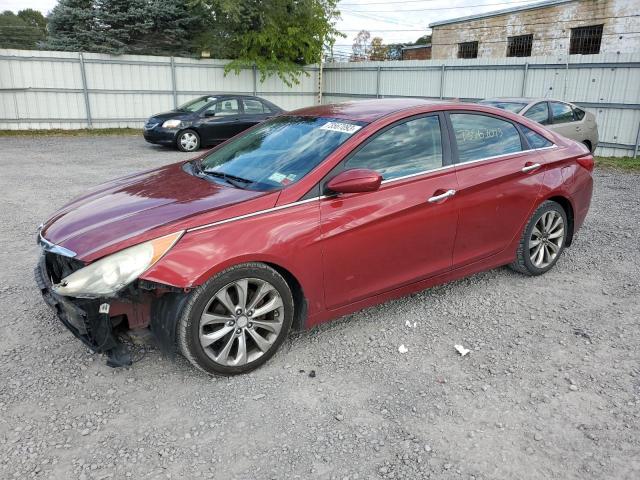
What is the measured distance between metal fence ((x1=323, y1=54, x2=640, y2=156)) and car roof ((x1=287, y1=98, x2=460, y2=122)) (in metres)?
10.5

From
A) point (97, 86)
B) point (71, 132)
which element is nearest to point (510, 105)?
point (71, 132)

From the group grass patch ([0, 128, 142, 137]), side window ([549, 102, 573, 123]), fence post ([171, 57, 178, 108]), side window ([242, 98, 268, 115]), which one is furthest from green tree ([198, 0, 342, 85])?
side window ([549, 102, 573, 123])

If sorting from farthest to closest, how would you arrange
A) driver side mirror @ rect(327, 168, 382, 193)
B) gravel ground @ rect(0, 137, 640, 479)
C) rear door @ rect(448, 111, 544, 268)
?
rear door @ rect(448, 111, 544, 268), driver side mirror @ rect(327, 168, 382, 193), gravel ground @ rect(0, 137, 640, 479)

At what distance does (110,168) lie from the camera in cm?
1070

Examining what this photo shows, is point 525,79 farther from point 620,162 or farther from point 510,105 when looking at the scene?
point 510,105

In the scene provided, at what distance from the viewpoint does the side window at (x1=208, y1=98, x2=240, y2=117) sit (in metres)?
13.9

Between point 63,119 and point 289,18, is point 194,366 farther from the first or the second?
point 289,18

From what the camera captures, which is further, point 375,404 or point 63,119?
point 63,119

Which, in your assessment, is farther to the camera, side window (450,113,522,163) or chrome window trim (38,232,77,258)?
side window (450,113,522,163)

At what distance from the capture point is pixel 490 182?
158 inches

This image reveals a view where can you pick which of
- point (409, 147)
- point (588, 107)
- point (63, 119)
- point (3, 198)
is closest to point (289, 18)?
point (63, 119)

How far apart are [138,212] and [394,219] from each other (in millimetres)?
1642

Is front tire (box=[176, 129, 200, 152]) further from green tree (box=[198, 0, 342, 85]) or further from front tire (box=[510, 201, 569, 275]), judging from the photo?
front tire (box=[510, 201, 569, 275])

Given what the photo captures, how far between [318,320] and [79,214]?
1692 millimetres
